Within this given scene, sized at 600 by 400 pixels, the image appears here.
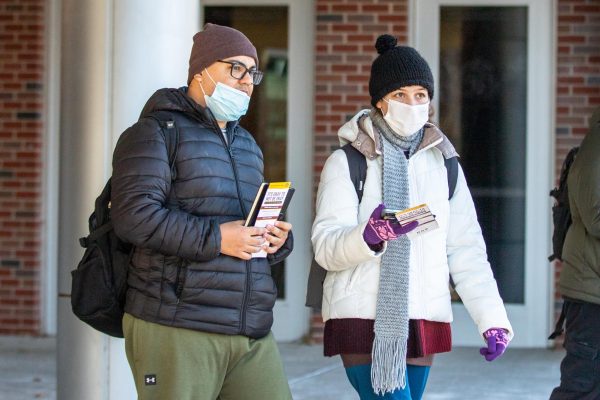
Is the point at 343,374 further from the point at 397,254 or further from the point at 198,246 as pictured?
Answer: the point at 198,246

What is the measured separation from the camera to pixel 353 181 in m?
3.88

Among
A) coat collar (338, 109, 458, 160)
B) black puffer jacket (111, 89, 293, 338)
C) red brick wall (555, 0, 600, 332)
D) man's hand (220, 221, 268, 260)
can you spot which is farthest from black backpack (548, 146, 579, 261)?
red brick wall (555, 0, 600, 332)

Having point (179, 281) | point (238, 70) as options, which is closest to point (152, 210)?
point (179, 281)

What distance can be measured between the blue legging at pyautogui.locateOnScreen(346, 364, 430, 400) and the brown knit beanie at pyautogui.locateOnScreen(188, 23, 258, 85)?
118cm

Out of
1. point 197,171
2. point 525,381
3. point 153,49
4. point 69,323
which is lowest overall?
point 525,381

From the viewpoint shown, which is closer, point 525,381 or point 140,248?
point 140,248

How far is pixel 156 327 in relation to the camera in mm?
3512

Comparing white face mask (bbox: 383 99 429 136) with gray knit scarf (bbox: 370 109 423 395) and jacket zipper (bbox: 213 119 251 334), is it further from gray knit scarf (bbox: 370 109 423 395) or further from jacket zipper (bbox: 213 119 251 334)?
jacket zipper (bbox: 213 119 251 334)

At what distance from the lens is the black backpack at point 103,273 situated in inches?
142

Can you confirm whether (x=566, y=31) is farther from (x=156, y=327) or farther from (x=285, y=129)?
(x=156, y=327)

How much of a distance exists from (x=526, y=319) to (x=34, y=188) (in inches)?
153

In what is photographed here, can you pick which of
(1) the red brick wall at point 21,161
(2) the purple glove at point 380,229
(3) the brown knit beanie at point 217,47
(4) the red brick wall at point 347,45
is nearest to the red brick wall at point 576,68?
(4) the red brick wall at point 347,45

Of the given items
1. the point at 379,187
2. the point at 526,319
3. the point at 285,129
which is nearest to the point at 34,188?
the point at 285,129

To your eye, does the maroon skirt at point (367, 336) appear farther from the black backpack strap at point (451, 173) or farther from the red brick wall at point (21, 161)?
the red brick wall at point (21, 161)
